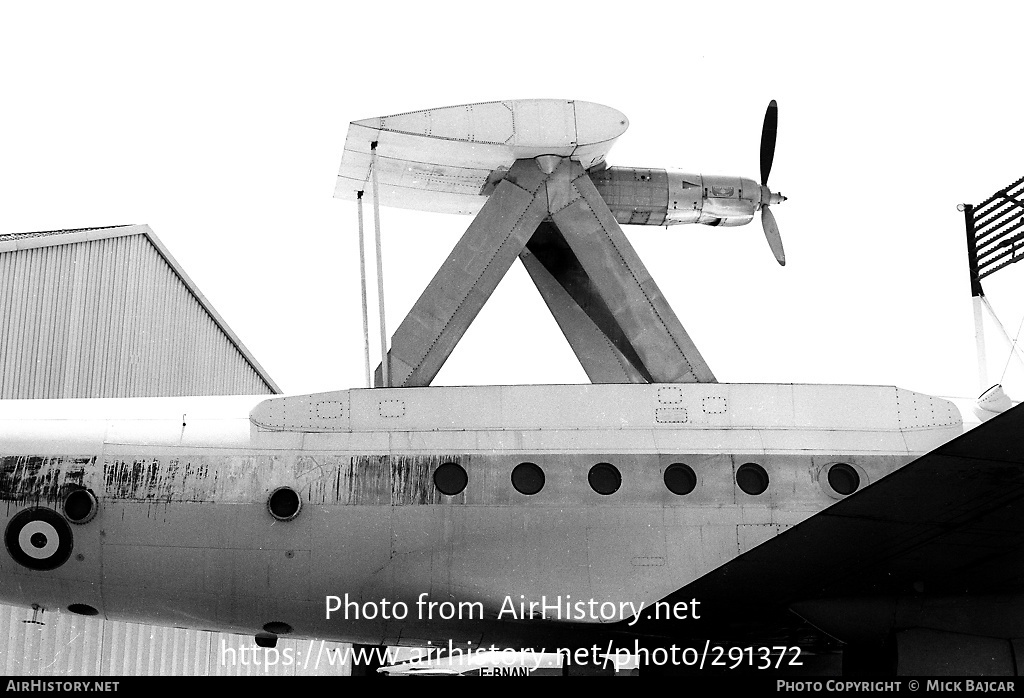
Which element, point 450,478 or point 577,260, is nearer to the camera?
point 450,478

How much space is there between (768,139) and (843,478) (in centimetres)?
687

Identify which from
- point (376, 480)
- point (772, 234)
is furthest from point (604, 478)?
point (772, 234)

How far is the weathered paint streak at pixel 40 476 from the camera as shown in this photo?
9.66 meters

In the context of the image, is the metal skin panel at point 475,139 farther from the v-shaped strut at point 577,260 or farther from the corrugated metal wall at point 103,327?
the corrugated metal wall at point 103,327

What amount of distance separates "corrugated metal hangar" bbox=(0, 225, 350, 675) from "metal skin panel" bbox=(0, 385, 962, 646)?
888 centimetres

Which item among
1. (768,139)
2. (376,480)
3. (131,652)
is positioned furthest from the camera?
(131,652)

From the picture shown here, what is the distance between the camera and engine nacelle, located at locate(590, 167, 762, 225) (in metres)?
15.2

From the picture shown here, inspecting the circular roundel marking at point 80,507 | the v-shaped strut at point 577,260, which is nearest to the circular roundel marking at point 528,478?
the v-shaped strut at point 577,260

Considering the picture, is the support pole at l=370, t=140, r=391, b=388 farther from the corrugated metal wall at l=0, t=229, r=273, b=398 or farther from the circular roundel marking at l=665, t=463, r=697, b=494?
the corrugated metal wall at l=0, t=229, r=273, b=398

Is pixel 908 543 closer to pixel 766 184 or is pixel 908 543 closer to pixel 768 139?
pixel 766 184

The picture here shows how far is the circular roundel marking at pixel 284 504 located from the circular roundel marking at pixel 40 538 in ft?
6.11

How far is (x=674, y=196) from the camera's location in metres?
15.3

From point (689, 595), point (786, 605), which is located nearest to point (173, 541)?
point (689, 595)

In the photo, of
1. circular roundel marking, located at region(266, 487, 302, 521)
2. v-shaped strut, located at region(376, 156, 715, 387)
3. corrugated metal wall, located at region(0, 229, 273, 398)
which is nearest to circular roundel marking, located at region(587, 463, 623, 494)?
circular roundel marking, located at region(266, 487, 302, 521)
